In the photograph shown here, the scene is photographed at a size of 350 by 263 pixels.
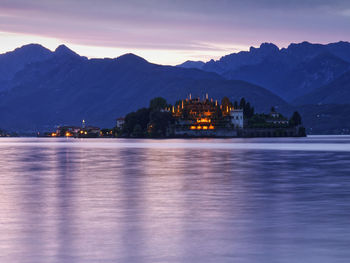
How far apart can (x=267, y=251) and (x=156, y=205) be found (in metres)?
13.3

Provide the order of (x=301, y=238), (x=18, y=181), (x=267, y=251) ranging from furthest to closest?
(x=18, y=181) < (x=301, y=238) < (x=267, y=251)

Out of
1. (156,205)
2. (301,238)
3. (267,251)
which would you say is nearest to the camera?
(267,251)

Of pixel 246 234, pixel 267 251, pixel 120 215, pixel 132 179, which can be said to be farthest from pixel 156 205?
pixel 132 179

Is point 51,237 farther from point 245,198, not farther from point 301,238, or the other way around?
point 245,198

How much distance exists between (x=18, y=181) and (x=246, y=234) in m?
31.0

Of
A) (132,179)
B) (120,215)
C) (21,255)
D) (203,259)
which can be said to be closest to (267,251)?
(203,259)

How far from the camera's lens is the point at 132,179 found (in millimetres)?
51094

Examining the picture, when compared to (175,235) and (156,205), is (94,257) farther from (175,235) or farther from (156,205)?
(156,205)

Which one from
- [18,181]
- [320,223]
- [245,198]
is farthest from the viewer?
[18,181]

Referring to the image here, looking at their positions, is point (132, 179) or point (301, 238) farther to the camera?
point (132, 179)

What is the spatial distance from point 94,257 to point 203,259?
341 centimetres

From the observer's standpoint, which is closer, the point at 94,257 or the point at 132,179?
the point at 94,257

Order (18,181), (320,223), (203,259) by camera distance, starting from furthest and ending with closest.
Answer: (18,181), (320,223), (203,259)

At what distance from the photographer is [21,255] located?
61.7 ft
